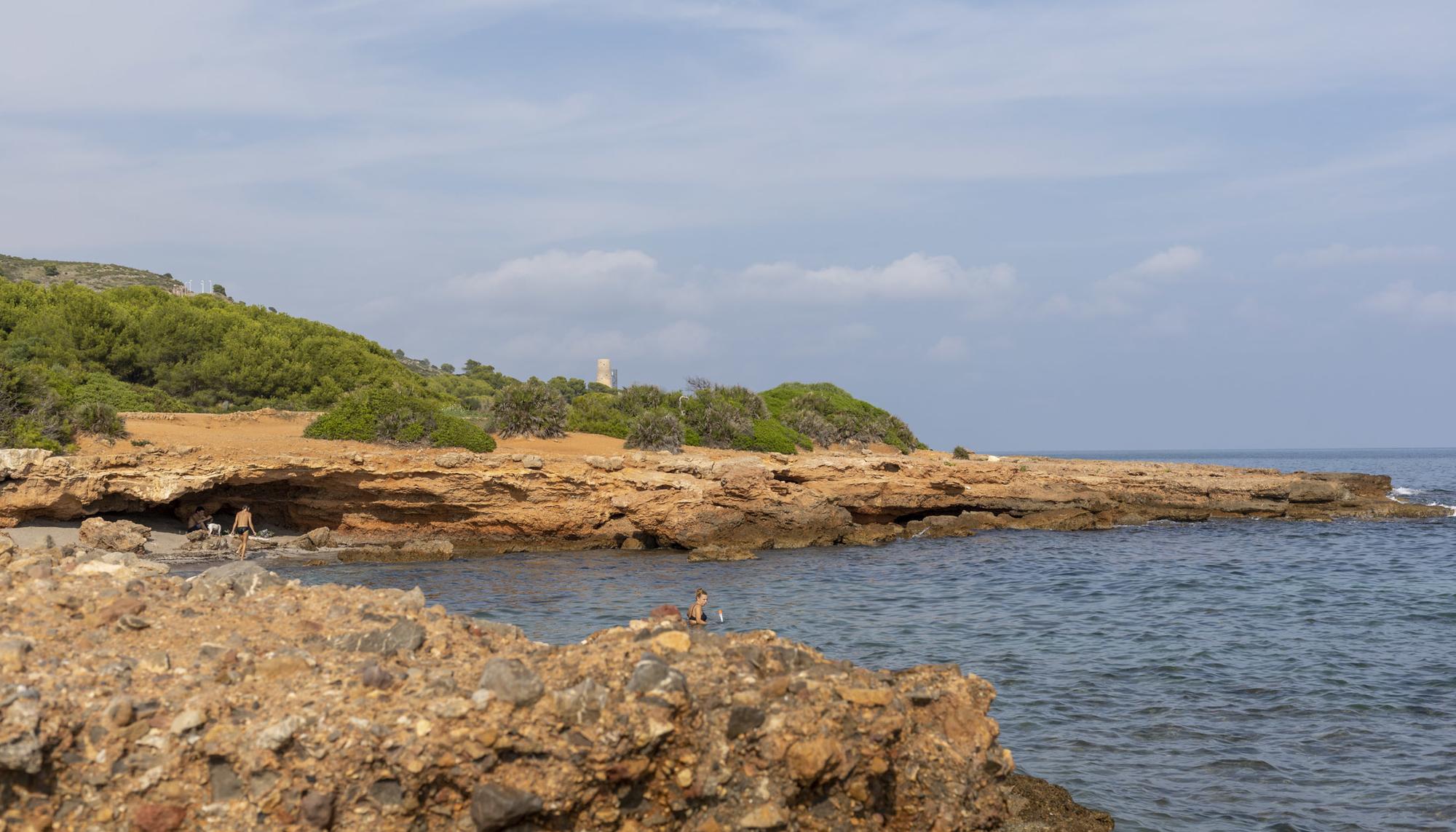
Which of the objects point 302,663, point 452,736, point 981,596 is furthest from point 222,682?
point 981,596

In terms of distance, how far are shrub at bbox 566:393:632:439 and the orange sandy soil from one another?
69 centimetres

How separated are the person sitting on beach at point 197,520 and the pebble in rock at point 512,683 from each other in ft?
62.1

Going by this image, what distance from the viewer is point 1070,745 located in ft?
31.7

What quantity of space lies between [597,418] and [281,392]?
1283 cm

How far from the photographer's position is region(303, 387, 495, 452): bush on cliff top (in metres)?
25.1

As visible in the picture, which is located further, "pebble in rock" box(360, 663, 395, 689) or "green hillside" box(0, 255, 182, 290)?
"green hillside" box(0, 255, 182, 290)

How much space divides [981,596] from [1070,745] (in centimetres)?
835

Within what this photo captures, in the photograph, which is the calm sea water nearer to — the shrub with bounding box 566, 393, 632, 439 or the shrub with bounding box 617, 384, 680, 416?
the shrub with bounding box 566, 393, 632, 439

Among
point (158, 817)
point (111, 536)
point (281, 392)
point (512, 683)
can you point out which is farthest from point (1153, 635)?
point (281, 392)

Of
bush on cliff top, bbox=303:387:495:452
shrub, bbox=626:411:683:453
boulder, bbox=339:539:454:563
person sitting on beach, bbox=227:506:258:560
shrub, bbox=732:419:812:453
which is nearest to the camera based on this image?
person sitting on beach, bbox=227:506:258:560

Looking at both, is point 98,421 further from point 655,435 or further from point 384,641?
point 384,641

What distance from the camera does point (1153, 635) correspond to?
1452 cm

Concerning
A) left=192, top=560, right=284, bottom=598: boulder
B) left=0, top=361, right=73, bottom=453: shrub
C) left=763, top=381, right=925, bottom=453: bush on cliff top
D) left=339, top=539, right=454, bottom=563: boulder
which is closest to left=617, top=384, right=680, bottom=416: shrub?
left=763, top=381, right=925, bottom=453: bush on cliff top

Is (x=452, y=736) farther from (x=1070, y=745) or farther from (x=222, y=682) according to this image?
(x=1070, y=745)
